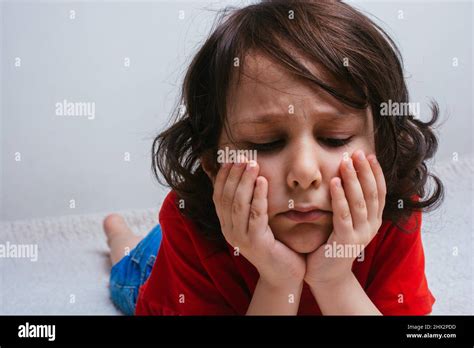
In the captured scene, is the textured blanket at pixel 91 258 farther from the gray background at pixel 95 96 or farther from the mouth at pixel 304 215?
the mouth at pixel 304 215

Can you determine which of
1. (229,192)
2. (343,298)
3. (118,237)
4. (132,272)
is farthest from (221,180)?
(118,237)

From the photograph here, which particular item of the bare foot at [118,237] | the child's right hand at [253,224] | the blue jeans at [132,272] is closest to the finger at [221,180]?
the child's right hand at [253,224]

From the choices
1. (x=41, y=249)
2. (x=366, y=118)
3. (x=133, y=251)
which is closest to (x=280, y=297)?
(x=366, y=118)

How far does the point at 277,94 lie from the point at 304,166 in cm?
11

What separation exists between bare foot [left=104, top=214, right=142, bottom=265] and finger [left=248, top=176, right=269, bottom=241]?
622 mm

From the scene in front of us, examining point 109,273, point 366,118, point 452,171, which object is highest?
point 366,118

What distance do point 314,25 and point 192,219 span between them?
0.36 metres

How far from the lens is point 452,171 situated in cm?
160

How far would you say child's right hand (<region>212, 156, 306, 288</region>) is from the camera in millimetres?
810

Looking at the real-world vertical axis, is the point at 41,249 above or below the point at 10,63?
below

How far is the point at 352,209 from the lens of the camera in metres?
0.82

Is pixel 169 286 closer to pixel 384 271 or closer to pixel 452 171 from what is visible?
pixel 384 271

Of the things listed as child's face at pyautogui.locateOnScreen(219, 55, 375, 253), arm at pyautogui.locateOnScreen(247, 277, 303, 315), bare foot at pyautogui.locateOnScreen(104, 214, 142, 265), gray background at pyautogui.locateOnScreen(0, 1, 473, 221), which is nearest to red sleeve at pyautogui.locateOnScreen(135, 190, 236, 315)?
arm at pyautogui.locateOnScreen(247, 277, 303, 315)

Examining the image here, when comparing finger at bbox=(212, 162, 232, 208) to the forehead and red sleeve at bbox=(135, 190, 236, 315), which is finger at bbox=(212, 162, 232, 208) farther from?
red sleeve at bbox=(135, 190, 236, 315)
